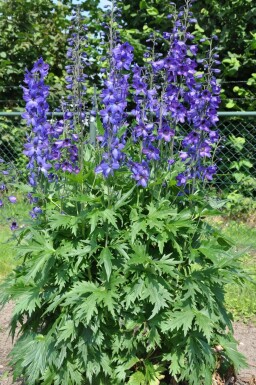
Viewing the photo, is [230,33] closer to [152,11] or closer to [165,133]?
[152,11]

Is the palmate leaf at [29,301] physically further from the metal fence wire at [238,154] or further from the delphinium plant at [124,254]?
the metal fence wire at [238,154]

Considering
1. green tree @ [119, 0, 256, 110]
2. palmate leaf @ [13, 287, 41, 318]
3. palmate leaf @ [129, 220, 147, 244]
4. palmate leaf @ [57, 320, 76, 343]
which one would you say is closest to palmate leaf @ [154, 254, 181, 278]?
palmate leaf @ [129, 220, 147, 244]

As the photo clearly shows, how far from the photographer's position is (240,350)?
395 cm

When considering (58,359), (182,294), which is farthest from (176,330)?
(58,359)

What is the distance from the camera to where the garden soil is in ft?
11.3

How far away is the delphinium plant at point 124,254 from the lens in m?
2.79

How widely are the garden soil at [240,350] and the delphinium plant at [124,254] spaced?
0.32m

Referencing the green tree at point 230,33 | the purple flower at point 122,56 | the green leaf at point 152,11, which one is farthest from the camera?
the green leaf at point 152,11

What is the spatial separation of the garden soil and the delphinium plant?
1.04ft

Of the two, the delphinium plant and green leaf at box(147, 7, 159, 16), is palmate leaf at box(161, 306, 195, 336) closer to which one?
the delphinium plant

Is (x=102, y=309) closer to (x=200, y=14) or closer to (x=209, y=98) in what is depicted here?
(x=209, y=98)

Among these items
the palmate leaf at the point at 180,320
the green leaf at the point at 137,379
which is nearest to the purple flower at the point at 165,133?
the palmate leaf at the point at 180,320

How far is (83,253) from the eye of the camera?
9.09 ft

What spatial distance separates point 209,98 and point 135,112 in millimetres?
441
